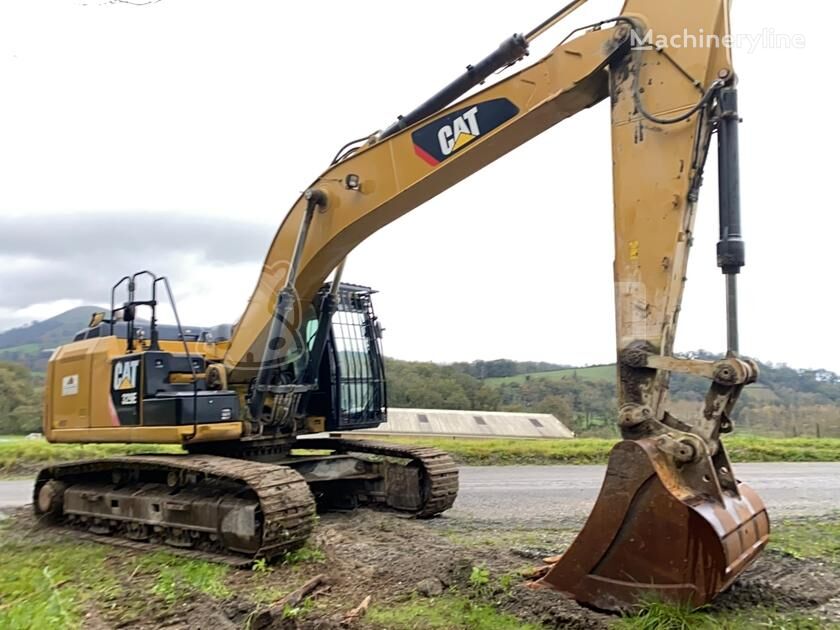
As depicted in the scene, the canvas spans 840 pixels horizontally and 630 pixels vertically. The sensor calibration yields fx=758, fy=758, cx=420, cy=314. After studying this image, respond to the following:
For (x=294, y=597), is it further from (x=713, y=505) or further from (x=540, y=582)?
(x=713, y=505)

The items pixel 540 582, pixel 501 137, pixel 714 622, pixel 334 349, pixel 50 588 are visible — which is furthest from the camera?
pixel 334 349

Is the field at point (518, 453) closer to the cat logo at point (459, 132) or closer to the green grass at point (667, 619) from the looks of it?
the cat logo at point (459, 132)

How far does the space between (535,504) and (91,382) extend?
5.22 m

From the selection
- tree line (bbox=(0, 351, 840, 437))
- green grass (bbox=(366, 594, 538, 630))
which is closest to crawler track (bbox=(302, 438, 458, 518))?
green grass (bbox=(366, 594, 538, 630))

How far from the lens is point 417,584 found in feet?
16.5

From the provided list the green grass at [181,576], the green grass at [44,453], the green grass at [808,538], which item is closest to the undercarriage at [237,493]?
the green grass at [181,576]

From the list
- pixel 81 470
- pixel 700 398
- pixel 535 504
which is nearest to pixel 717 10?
pixel 700 398

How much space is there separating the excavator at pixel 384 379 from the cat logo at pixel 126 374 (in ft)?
0.10

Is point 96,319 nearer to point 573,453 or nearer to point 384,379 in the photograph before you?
point 384,379

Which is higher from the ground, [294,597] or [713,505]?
[713,505]

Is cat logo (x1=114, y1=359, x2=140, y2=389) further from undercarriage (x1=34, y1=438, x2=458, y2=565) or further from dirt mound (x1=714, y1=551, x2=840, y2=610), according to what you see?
dirt mound (x1=714, y1=551, x2=840, y2=610)

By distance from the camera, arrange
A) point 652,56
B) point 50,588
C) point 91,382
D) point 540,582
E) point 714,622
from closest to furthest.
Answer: point 714,622 < point 540,582 < point 652,56 < point 50,588 < point 91,382

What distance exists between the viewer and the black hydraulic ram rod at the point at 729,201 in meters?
4.56

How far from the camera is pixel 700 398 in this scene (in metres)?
4.77
